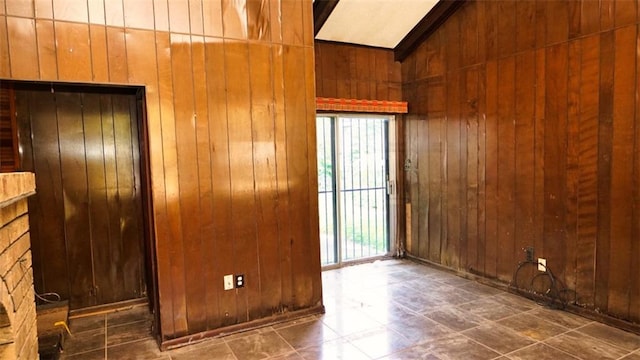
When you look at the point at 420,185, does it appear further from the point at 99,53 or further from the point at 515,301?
the point at 99,53

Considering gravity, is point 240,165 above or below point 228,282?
above

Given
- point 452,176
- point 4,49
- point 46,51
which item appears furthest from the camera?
point 452,176

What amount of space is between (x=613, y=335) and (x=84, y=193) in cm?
463

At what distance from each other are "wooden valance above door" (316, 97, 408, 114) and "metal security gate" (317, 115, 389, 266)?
0.57ft

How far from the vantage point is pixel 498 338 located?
304 centimetres

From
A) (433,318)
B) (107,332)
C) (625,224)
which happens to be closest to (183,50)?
(107,332)

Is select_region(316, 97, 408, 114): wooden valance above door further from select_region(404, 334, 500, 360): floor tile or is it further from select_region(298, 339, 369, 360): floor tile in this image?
select_region(404, 334, 500, 360): floor tile

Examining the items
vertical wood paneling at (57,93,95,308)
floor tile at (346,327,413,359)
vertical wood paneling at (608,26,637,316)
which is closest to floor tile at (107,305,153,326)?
vertical wood paneling at (57,93,95,308)

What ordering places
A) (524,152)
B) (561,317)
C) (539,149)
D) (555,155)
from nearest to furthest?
(561,317), (555,155), (539,149), (524,152)

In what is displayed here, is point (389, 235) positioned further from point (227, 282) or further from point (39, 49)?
point (39, 49)

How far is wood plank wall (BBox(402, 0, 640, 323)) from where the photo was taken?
123 inches

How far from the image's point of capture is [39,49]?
8.48ft

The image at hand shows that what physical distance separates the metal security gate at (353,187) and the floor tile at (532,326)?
85.0 inches

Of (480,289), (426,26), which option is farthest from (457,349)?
(426,26)
